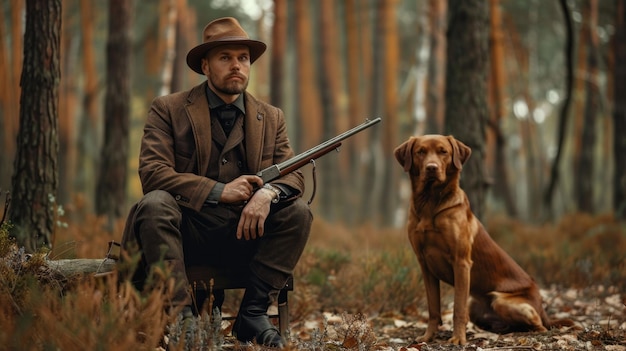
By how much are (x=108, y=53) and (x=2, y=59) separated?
261 inches

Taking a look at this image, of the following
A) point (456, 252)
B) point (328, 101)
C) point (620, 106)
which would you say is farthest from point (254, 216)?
point (328, 101)

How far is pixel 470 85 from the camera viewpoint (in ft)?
23.1

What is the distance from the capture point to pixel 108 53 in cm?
954

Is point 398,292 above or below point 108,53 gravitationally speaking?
below

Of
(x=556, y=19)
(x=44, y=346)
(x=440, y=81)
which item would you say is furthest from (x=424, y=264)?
(x=556, y=19)

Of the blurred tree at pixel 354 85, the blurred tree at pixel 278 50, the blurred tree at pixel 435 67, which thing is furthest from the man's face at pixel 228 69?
the blurred tree at pixel 354 85

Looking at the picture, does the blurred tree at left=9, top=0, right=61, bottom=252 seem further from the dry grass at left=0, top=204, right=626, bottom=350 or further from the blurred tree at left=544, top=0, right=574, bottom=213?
the blurred tree at left=544, top=0, right=574, bottom=213

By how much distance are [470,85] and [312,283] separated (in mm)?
2641

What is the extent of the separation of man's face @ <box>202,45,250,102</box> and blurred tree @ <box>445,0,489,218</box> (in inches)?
126

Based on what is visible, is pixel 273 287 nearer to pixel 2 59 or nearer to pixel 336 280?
pixel 336 280

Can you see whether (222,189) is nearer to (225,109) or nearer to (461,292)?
(225,109)

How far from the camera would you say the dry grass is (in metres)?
2.86

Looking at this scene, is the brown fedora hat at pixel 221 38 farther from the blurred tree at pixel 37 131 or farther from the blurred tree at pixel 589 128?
the blurred tree at pixel 589 128

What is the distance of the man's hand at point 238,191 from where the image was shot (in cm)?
416
